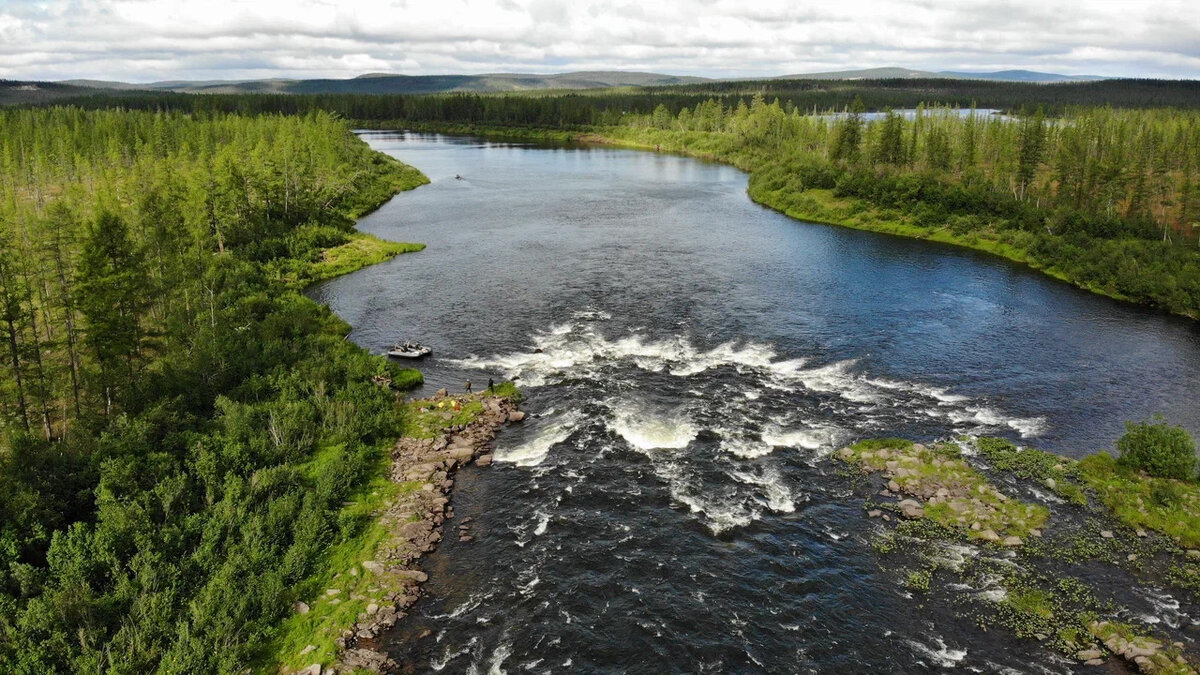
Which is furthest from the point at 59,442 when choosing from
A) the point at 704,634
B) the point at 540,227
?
the point at 540,227

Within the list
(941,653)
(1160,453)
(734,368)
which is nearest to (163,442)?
(734,368)

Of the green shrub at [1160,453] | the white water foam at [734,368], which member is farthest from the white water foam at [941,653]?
the white water foam at [734,368]

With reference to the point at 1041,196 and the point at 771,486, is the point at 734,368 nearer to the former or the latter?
the point at 771,486

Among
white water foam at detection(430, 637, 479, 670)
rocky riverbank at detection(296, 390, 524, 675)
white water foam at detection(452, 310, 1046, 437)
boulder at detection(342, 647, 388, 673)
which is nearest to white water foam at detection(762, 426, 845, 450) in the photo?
white water foam at detection(452, 310, 1046, 437)

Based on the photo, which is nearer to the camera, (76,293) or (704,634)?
(704,634)

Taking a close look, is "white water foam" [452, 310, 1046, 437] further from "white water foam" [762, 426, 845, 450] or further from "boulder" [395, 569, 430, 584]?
"boulder" [395, 569, 430, 584]

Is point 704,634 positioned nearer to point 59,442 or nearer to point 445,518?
point 445,518
